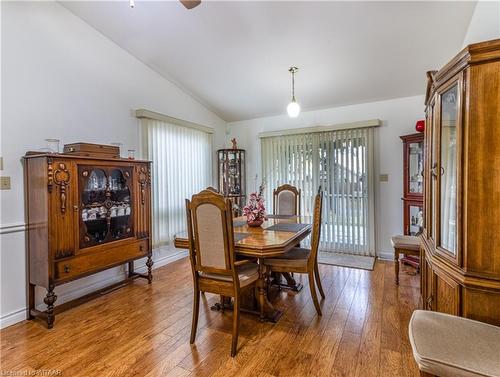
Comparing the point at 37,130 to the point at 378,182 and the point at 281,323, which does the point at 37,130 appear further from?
the point at 378,182

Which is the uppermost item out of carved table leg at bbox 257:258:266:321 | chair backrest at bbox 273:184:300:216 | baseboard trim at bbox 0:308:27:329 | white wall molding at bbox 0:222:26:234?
chair backrest at bbox 273:184:300:216

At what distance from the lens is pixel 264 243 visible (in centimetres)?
214

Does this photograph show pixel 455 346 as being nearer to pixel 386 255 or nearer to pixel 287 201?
pixel 287 201

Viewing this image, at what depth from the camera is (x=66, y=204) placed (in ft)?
8.16

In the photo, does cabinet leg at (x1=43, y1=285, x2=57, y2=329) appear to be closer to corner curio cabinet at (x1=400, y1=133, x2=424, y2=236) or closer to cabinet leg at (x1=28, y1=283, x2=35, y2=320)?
cabinet leg at (x1=28, y1=283, x2=35, y2=320)

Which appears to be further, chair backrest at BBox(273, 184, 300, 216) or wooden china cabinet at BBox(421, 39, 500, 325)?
chair backrest at BBox(273, 184, 300, 216)

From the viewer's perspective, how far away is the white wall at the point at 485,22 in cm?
208

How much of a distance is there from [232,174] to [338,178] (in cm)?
182

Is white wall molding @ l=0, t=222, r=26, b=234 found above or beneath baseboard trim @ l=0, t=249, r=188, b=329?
above

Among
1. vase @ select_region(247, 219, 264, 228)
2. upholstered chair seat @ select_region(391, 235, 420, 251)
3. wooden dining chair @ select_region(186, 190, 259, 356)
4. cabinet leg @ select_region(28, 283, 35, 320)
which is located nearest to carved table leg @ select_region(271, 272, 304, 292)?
vase @ select_region(247, 219, 264, 228)

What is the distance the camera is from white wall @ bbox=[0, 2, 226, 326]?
8.01ft

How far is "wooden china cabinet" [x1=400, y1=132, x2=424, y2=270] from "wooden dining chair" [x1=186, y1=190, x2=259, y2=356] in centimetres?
266

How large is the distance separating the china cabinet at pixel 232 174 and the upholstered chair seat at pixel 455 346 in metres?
3.63

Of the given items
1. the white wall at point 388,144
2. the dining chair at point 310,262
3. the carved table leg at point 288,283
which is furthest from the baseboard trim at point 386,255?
the dining chair at point 310,262
